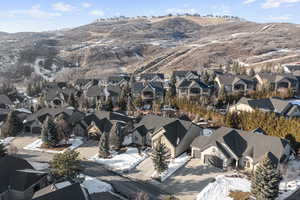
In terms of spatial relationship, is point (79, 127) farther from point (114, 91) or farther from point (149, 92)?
point (149, 92)

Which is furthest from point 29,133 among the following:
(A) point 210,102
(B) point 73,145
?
(A) point 210,102

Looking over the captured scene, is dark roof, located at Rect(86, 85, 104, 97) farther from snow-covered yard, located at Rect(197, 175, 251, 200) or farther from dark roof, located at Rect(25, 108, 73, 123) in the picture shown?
snow-covered yard, located at Rect(197, 175, 251, 200)

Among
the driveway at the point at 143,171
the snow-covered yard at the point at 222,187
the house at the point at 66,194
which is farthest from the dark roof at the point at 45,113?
the snow-covered yard at the point at 222,187

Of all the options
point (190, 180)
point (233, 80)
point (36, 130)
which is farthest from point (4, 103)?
point (233, 80)

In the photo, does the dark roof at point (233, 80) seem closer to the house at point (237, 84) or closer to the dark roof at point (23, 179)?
the house at point (237, 84)

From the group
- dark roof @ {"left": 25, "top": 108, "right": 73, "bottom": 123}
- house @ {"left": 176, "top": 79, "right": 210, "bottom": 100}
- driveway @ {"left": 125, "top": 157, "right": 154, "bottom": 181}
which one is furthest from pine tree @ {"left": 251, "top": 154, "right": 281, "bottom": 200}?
house @ {"left": 176, "top": 79, "right": 210, "bottom": 100}
